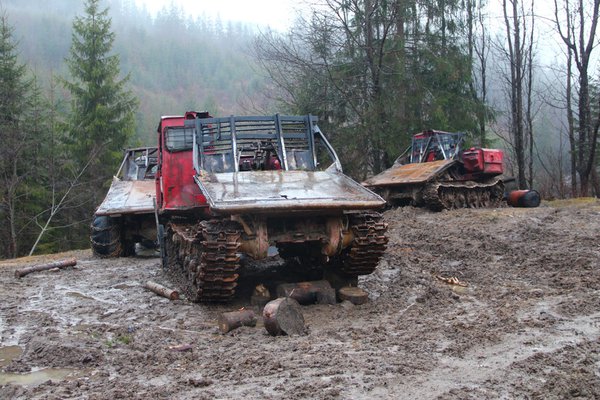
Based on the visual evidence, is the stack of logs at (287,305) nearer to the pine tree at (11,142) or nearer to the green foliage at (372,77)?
the green foliage at (372,77)

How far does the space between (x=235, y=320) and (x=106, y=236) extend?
671cm

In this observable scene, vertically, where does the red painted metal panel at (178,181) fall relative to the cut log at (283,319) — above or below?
above

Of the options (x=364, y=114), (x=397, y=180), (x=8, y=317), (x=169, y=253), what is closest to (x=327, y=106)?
(x=364, y=114)

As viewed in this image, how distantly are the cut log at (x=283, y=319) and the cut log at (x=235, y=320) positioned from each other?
35cm

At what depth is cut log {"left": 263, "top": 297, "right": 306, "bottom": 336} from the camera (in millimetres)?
5547

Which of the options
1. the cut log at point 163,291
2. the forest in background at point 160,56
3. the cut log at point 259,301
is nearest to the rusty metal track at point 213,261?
the cut log at point 163,291

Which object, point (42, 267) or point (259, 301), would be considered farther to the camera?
point (42, 267)

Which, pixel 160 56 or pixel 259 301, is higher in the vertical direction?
pixel 160 56

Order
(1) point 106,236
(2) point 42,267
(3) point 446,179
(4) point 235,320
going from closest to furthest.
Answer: (4) point 235,320 < (2) point 42,267 < (1) point 106,236 < (3) point 446,179

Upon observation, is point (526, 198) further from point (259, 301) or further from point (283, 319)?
point (283, 319)

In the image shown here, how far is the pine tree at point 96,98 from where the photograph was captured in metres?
28.0

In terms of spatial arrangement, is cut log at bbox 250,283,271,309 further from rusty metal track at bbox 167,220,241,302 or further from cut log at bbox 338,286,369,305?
cut log at bbox 338,286,369,305

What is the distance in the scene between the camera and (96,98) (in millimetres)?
28766

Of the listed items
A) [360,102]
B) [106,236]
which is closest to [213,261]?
[106,236]
